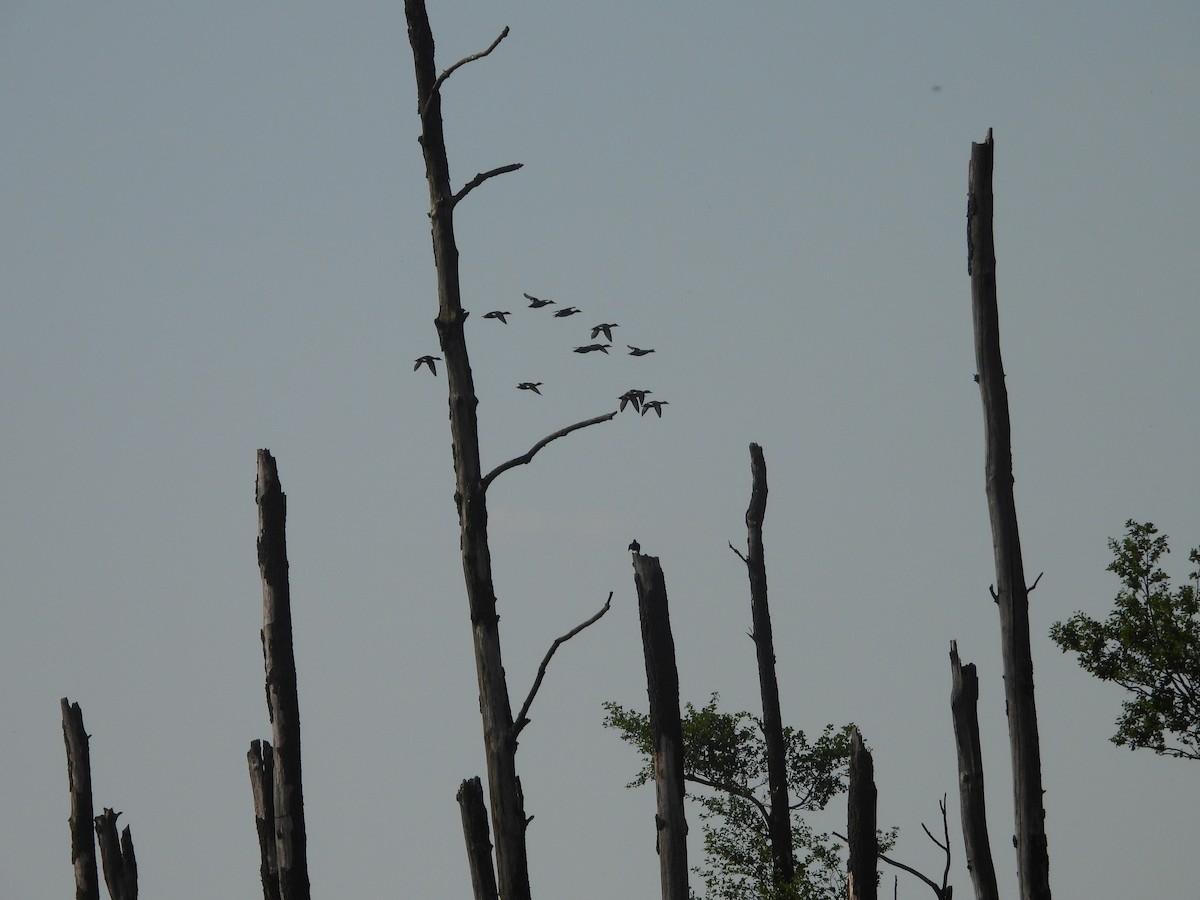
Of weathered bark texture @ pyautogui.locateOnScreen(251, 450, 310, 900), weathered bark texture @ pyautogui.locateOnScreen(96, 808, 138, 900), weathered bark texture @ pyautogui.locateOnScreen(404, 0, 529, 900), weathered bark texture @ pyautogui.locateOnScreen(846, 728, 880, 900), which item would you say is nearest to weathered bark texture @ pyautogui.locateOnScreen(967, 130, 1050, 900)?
weathered bark texture @ pyautogui.locateOnScreen(846, 728, 880, 900)

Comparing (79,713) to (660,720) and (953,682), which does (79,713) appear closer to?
(660,720)

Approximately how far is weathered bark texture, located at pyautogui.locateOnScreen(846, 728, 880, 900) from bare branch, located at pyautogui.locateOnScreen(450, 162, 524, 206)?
822cm

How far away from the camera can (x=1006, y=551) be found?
14.8 m

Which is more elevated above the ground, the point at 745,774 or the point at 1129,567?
the point at 1129,567

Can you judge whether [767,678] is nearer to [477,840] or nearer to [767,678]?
[767,678]

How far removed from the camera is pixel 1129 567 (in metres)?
26.4

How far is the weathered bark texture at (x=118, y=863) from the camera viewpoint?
771 inches

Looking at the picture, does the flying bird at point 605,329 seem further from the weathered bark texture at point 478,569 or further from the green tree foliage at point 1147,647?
the green tree foliage at point 1147,647

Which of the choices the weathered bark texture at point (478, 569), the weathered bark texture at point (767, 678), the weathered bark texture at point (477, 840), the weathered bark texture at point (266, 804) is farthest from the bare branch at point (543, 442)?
the weathered bark texture at point (767, 678)

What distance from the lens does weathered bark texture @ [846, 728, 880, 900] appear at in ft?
61.1

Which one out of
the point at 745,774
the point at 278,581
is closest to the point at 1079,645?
the point at 745,774

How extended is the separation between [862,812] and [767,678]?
874 cm

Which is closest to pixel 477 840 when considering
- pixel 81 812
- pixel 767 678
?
pixel 81 812

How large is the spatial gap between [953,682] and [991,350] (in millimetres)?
4270
